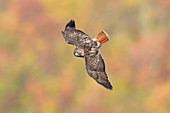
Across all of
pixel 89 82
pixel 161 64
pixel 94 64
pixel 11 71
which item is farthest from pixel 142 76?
pixel 94 64

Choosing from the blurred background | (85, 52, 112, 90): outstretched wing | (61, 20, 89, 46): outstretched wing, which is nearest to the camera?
(85, 52, 112, 90): outstretched wing

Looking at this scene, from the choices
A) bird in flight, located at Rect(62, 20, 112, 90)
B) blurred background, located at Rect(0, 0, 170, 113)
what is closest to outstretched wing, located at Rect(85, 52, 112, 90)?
bird in flight, located at Rect(62, 20, 112, 90)

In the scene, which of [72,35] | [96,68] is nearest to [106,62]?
[72,35]

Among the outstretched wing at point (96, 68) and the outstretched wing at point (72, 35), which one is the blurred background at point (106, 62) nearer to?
the outstretched wing at point (72, 35)

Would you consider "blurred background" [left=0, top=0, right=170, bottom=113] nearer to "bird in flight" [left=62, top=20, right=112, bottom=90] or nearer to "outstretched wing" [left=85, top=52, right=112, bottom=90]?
"bird in flight" [left=62, top=20, right=112, bottom=90]

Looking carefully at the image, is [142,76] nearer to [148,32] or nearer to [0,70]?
[148,32]

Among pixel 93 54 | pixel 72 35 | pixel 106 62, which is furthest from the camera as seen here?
pixel 106 62

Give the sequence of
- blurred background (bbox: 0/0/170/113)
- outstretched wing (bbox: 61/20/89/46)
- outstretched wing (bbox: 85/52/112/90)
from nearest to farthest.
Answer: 1. outstretched wing (bbox: 85/52/112/90)
2. outstretched wing (bbox: 61/20/89/46)
3. blurred background (bbox: 0/0/170/113)

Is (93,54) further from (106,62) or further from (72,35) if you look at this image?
(106,62)
